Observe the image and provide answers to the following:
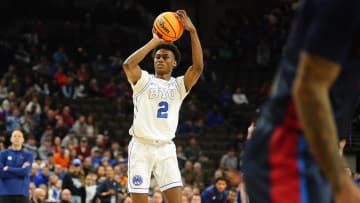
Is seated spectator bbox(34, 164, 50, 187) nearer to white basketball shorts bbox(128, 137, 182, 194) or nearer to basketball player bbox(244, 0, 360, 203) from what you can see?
white basketball shorts bbox(128, 137, 182, 194)

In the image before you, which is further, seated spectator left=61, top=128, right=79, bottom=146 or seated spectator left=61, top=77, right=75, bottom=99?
seated spectator left=61, top=77, right=75, bottom=99

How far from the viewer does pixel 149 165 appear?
7707mm

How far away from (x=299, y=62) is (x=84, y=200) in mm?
12784

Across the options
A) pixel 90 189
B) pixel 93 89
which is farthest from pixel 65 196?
pixel 93 89

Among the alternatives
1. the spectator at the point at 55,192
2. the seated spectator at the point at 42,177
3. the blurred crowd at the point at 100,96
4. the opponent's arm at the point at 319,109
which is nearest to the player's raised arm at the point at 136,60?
A: the opponent's arm at the point at 319,109

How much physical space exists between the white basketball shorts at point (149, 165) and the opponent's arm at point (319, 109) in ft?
16.2

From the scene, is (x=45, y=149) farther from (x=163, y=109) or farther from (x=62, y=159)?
(x=163, y=109)

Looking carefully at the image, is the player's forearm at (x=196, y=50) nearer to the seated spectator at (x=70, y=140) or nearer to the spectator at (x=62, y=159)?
the spectator at (x=62, y=159)

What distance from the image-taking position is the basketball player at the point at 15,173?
12250 mm

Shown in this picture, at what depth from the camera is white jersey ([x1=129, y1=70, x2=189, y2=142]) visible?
7.65 meters

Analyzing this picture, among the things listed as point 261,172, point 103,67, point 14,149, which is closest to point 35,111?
point 103,67

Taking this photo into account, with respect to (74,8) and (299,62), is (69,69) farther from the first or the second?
(299,62)

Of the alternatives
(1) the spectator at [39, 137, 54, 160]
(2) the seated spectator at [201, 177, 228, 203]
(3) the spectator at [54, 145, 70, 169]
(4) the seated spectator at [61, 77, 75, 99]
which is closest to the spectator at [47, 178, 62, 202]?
(3) the spectator at [54, 145, 70, 169]

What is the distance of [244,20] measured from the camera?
2697 centimetres
